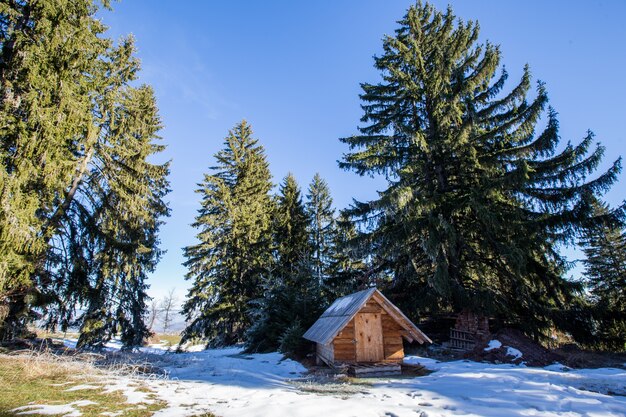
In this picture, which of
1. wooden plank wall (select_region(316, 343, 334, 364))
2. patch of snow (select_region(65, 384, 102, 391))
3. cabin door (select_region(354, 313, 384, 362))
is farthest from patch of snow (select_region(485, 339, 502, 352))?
patch of snow (select_region(65, 384, 102, 391))

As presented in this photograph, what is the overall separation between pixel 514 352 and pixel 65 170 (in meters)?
18.5

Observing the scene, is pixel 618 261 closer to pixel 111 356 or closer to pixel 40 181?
pixel 111 356

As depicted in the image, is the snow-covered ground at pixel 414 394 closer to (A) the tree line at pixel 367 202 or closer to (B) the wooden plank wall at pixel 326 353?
(B) the wooden plank wall at pixel 326 353

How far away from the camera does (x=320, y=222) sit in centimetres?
3020

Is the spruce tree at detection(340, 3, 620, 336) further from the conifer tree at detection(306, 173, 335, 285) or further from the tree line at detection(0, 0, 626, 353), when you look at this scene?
the conifer tree at detection(306, 173, 335, 285)

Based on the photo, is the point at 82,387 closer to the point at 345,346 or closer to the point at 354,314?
the point at 354,314

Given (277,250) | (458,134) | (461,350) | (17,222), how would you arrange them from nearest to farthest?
(17,222), (461,350), (458,134), (277,250)

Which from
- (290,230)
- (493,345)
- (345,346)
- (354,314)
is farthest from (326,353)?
(290,230)

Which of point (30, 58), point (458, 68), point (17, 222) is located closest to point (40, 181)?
point (17, 222)

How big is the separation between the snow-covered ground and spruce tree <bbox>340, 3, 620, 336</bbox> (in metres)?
4.64

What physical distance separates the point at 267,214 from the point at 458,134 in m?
16.6

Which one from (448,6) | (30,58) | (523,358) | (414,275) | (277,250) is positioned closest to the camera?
(30,58)

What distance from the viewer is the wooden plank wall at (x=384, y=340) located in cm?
1194

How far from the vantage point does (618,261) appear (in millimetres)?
27625
